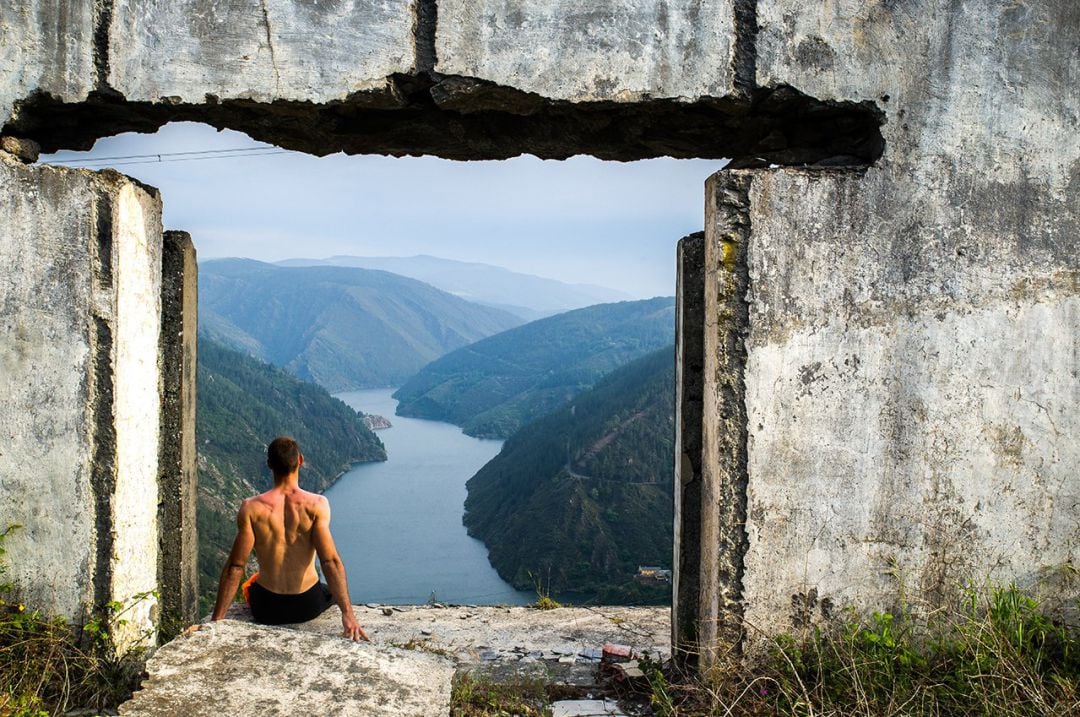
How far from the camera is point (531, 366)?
222 ft

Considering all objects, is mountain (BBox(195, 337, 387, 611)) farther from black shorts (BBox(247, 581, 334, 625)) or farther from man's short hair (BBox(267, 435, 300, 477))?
man's short hair (BBox(267, 435, 300, 477))

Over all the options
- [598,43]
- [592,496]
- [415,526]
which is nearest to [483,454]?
[415,526]

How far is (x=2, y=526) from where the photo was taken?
113 inches

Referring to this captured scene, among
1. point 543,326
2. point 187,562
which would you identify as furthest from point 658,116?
point 543,326

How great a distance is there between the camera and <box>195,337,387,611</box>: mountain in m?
27.3

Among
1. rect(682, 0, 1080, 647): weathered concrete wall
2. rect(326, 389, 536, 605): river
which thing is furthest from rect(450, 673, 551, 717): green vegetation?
rect(326, 389, 536, 605): river

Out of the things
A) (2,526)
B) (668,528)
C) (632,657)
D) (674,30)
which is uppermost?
(674,30)

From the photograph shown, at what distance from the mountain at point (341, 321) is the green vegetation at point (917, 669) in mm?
68608

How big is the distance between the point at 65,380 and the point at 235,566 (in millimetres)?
871

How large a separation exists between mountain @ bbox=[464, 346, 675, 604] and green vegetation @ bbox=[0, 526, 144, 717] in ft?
60.2

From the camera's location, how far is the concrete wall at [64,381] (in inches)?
111

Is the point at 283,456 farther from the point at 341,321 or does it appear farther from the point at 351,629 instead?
the point at 341,321

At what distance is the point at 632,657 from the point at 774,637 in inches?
28.8

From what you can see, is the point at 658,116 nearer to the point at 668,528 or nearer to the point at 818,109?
the point at 818,109
